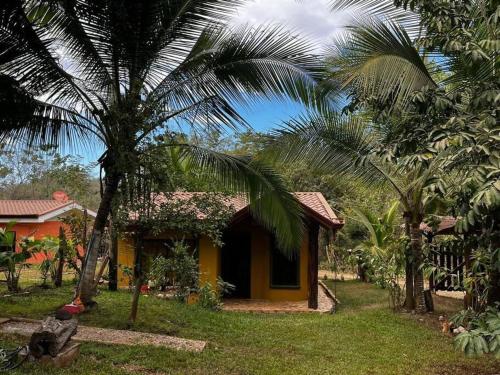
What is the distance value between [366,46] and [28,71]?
16.1 feet

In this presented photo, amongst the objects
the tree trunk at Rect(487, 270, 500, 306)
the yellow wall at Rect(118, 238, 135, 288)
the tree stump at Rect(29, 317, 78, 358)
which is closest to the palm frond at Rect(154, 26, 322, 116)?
the tree trunk at Rect(487, 270, 500, 306)

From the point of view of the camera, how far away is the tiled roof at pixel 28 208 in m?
21.9

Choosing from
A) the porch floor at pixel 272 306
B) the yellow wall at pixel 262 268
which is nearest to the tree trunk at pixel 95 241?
the porch floor at pixel 272 306

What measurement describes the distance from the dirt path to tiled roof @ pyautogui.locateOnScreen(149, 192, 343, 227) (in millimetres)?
2177

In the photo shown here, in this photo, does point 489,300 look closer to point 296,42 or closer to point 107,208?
point 296,42

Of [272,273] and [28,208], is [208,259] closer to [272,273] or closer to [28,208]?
[272,273]

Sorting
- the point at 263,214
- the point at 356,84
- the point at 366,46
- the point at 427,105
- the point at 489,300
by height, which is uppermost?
the point at 366,46

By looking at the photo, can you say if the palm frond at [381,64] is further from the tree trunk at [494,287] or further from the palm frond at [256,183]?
the palm frond at [256,183]

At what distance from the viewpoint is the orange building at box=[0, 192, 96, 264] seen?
21.9 meters

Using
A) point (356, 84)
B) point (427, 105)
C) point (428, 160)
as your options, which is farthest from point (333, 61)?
point (428, 160)

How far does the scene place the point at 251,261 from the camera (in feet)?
48.0

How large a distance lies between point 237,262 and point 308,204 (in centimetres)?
269

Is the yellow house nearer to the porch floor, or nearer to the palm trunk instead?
the porch floor

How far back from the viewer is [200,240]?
45.1 feet
